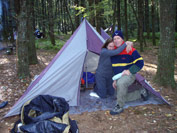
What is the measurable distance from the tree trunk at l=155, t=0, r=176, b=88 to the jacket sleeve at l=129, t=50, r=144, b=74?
1.34 m

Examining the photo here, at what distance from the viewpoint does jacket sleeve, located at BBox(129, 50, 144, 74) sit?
10.5ft

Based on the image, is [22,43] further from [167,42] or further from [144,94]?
[167,42]

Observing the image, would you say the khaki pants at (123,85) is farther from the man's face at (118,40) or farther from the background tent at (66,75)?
the background tent at (66,75)

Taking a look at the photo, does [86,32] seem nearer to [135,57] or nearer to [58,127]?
[135,57]

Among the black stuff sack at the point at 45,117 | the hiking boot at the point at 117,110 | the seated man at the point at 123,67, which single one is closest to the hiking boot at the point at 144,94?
the seated man at the point at 123,67

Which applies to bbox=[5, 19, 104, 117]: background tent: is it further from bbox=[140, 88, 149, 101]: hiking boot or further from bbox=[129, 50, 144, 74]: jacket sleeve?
bbox=[140, 88, 149, 101]: hiking boot

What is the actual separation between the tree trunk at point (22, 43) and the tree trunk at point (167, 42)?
3.93 m

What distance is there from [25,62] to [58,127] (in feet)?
11.9

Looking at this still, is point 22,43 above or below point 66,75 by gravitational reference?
above

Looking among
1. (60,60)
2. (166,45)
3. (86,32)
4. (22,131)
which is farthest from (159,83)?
(22,131)

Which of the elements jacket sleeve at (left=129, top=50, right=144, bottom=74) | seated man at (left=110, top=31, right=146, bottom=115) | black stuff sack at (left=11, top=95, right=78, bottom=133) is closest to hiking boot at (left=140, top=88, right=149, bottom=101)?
seated man at (left=110, top=31, right=146, bottom=115)

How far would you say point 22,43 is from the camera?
16.8 feet

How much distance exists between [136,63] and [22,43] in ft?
12.0

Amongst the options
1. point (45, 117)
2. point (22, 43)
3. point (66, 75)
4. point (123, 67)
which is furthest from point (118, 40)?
point (22, 43)
